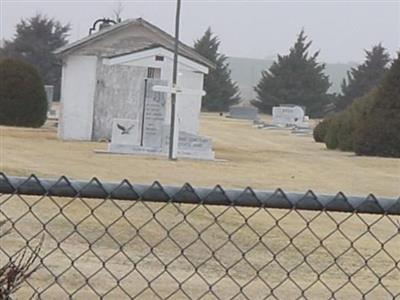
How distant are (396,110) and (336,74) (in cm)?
8776

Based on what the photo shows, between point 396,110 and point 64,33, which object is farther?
point 64,33

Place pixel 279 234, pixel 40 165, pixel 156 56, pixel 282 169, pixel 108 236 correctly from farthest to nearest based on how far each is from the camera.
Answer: pixel 156 56 → pixel 282 169 → pixel 40 165 → pixel 279 234 → pixel 108 236

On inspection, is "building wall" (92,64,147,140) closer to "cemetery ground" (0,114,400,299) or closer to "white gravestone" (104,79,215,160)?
"white gravestone" (104,79,215,160)

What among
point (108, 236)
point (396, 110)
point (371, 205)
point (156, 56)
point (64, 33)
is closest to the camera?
point (371, 205)

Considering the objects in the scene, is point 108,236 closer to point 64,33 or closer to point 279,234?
point 279,234

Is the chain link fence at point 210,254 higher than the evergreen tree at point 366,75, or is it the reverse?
the evergreen tree at point 366,75

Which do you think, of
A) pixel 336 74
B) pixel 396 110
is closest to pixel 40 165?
pixel 396 110

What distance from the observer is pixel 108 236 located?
10.5 metres

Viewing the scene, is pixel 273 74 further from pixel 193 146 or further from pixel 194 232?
pixel 194 232

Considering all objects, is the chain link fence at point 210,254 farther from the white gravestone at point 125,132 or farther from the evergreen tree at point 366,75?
the evergreen tree at point 366,75

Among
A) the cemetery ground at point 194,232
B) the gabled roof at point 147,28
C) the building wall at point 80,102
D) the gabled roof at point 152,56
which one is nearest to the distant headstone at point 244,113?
the gabled roof at point 147,28

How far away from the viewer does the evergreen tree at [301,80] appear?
78.3m

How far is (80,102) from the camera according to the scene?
3375 centimetres

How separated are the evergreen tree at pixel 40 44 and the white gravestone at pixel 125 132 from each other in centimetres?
4440
